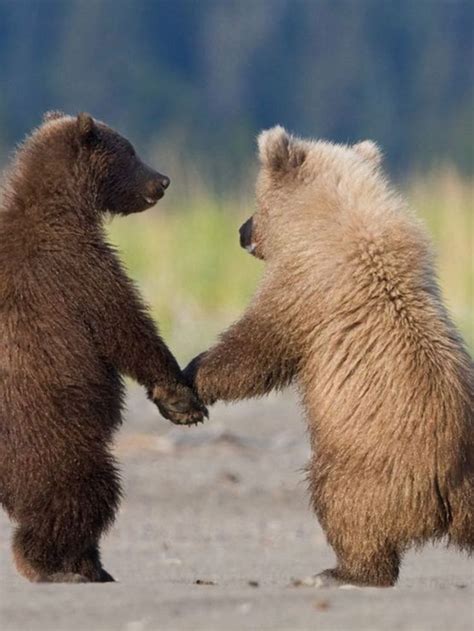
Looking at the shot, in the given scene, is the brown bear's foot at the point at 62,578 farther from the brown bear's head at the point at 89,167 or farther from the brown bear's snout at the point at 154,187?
the brown bear's snout at the point at 154,187

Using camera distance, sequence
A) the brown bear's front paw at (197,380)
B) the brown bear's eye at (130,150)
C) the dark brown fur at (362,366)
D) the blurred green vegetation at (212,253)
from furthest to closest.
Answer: the blurred green vegetation at (212,253) < the brown bear's eye at (130,150) < the brown bear's front paw at (197,380) < the dark brown fur at (362,366)

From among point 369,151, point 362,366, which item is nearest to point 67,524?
point 362,366

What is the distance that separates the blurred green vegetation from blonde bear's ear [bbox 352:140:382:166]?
26.0 ft

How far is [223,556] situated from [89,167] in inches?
71.7

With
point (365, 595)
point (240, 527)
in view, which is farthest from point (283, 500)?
point (365, 595)

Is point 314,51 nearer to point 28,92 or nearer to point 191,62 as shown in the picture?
point 191,62

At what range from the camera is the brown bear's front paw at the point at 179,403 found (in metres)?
7.62

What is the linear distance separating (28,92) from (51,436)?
4671 cm

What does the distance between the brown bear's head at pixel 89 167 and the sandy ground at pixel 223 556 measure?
1466 mm

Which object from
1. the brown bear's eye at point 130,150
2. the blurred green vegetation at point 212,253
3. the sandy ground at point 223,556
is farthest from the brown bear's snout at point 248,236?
the blurred green vegetation at point 212,253

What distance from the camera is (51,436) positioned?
7070 mm

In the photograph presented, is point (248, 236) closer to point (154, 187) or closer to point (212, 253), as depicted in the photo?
point (154, 187)

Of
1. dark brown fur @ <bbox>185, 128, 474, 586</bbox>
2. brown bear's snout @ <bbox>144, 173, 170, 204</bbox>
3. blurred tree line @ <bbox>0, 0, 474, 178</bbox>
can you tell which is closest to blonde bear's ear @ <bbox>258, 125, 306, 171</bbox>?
dark brown fur @ <bbox>185, 128, 474, 586</bbox>

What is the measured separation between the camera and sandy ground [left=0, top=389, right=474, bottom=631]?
5902mm
